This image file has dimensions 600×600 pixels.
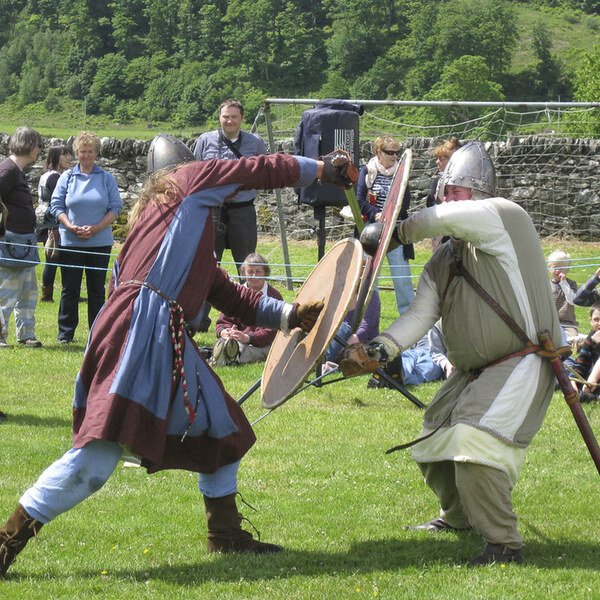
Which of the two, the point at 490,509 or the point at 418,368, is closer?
→ the point at 490,509

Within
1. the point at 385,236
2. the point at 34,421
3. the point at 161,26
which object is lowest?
the point at 34,421

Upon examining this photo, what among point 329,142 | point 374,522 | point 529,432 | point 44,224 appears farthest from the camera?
point 44,224

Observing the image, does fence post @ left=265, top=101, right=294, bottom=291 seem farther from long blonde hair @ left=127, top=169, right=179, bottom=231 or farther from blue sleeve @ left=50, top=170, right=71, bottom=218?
long blonde hair @ left=127, top=169, right=179, bottom=231

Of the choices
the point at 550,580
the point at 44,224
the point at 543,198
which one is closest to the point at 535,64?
the point at 543,198

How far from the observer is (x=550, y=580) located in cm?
405

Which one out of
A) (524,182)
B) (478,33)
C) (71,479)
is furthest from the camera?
(478,33)

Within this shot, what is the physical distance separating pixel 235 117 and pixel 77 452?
580 cm

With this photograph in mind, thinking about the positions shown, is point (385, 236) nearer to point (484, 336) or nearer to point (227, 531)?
point (484, 336)

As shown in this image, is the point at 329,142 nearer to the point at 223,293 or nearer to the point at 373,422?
the point at 373,422

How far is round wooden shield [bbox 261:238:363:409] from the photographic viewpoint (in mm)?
4137

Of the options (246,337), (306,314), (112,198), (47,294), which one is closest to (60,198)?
(112,198)

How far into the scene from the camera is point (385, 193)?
872 cm

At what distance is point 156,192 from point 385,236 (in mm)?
1007

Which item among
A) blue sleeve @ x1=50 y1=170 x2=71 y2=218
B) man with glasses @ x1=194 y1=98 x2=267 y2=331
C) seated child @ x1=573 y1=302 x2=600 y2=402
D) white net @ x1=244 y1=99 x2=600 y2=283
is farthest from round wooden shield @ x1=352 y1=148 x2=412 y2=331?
white net @ x1=244 y1=99 x2=600 y2=283
